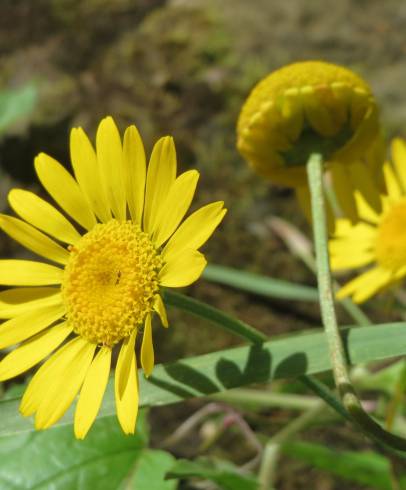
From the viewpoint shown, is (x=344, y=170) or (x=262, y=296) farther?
(x=262, y=296)

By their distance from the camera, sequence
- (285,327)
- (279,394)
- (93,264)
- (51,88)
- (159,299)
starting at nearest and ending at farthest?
(159,299) < (93,264) < (279,394) < (285,327) < (51,88)

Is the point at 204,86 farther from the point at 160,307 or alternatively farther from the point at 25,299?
the point at 160,307

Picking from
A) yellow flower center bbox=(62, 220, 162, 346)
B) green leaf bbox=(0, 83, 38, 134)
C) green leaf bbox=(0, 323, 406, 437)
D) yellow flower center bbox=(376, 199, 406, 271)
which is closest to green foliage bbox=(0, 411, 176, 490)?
green leaf bbox=(0, 323, 406, 437)

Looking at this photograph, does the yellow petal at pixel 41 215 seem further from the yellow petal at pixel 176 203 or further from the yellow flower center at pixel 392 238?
the yellow flower center at pixel 392 238

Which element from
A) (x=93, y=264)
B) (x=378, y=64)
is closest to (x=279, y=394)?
(x=93, y=264)

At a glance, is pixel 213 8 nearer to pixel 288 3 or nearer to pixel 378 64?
pixel 288 3

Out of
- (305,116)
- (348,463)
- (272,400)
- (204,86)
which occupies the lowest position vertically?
(348,463)

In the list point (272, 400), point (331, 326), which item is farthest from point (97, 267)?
point (272, 400)
